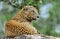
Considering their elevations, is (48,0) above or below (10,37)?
above

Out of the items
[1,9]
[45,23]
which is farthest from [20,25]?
[45,23]

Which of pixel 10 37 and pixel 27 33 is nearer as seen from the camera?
pixel 10 37

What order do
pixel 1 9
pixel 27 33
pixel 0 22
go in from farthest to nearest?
pixel 1 9
pixel 0 22
pixel 27 33

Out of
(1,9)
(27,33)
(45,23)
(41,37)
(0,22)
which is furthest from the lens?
(45,23)

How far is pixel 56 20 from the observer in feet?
50.4

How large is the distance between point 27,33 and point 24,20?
420 millimetres

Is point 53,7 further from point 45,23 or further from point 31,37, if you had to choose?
point 31,37

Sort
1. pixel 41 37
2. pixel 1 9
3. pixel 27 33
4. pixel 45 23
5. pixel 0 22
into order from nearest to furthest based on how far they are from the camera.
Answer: pixel 41 37 < pixel 27 33 < pixel 0 22 < pixel 1 9 < pixel 45 23

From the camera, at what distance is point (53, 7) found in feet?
49.4

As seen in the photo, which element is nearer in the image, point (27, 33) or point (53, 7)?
point (27, 33)

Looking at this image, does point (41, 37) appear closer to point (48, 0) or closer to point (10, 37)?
point (10, 37)

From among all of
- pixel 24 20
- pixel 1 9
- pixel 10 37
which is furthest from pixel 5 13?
pixel 10 37

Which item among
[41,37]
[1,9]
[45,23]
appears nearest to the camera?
[41,37]

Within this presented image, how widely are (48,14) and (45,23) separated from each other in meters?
0.52
